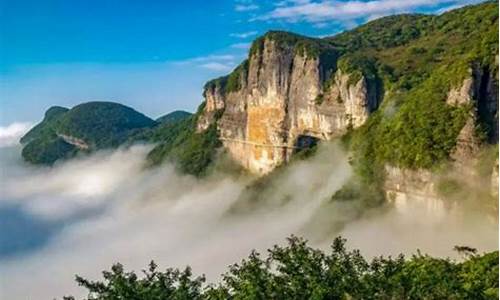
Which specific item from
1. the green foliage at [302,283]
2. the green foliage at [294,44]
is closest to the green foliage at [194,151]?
the green foliage at [294,44]

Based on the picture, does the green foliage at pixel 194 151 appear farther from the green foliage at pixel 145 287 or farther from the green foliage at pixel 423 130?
the green foliage at pixel 145 287

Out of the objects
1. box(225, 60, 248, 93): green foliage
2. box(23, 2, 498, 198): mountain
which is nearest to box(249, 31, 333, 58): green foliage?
box(23, 2, 498, 198): mountain

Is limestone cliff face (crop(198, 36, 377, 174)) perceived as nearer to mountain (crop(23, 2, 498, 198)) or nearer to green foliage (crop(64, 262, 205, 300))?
mountain (crop(23, 2, 498, 198))

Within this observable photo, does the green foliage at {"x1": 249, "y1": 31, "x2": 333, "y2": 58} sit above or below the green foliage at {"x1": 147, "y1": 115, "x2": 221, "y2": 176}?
above

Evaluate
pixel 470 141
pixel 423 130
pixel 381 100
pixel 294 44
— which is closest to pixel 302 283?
pixel 470 141

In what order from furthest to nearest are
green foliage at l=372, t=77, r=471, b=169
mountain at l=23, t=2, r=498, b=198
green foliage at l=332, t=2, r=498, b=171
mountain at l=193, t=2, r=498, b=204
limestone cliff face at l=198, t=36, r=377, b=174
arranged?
limestone cliff face at l=198, t=36, r=377, b=174 < green foliage at l=332, t=2, r=498, b=171 < green foliage at l=372, t=77, r=471, b=169 < mountain at l=23, t=2, r=498, b=198 < mountain at l=193, t=2, r=498, b=204

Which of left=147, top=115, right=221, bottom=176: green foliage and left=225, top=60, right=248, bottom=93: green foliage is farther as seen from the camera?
left=147, top=115, right=221, bottom=176: green foliage

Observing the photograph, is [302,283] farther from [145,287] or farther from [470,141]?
[470,141]

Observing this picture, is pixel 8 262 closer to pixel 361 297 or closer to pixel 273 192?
pixel 273 192
